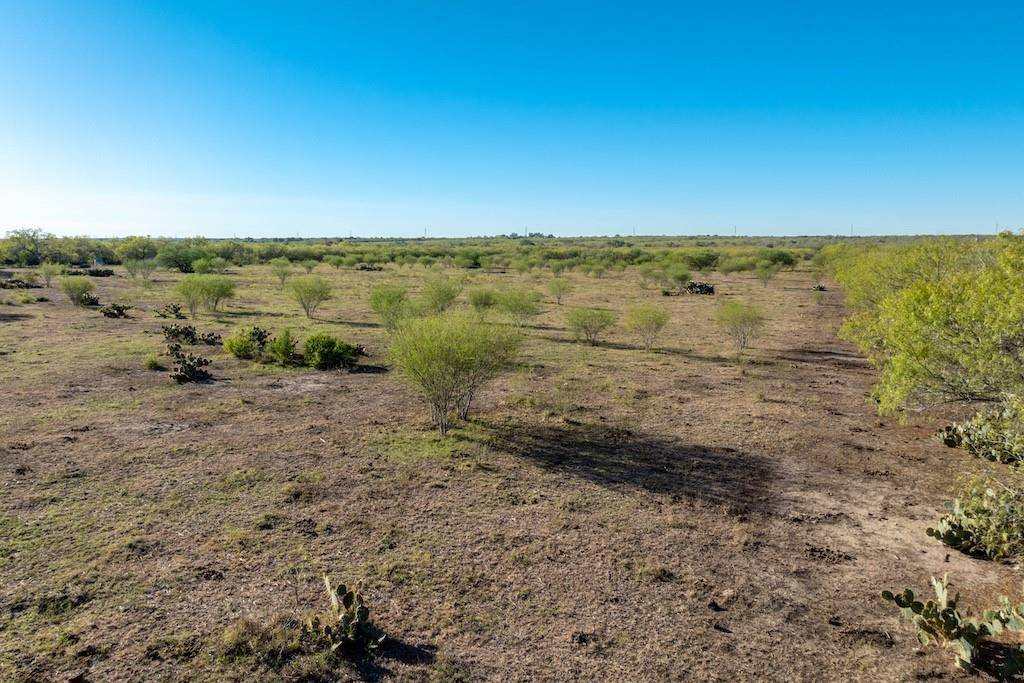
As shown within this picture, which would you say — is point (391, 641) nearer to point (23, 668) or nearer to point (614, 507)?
point (23, 668)

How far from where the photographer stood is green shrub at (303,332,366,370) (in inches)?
797

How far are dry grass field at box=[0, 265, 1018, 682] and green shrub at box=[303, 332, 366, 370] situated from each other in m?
1.90

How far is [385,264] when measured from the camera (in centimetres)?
8362

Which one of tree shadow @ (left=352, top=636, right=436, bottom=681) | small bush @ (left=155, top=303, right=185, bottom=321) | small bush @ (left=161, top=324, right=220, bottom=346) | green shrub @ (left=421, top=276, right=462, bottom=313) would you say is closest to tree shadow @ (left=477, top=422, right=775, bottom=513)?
tree shadow @ (left=352, top=636, right=436, bottom=681)

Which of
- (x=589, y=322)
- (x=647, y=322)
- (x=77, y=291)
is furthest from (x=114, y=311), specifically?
(x=647, y=322)

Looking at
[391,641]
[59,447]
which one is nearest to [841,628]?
[391,641]

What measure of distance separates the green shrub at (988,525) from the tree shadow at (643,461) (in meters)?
2.65

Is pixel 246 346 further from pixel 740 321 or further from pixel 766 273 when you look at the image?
pixel 766 273

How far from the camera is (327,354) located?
20.4 m

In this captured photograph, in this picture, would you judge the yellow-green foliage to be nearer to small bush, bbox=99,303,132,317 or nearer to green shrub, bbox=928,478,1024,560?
green shrub, bbox=928,478,1024,560

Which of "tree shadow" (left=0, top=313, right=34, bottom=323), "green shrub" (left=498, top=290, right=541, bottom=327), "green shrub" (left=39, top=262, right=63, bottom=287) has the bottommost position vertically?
"tree shadow" (left=0, top=313, right=34, bottom=323)

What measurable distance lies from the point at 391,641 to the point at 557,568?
2615 mm

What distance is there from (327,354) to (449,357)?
Answer: 8969 mm

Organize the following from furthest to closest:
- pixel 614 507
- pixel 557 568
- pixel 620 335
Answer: pixel 620 335, pixel 614 507, pixel 557 568
